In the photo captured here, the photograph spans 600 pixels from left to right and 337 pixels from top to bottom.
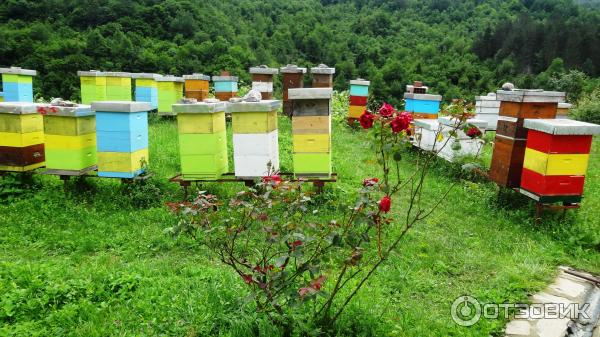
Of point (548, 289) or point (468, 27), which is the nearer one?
point (548, 289)

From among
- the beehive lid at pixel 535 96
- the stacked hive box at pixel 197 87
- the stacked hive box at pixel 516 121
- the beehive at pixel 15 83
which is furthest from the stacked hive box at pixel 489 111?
the beehive at pixel 15 83

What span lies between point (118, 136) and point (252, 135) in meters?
1.64

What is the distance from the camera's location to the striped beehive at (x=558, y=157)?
522cm

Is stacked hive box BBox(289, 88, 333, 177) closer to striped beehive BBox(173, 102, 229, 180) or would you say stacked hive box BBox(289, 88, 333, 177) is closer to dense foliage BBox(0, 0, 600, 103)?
striped beehive BBox(173, 102, 229, 180)

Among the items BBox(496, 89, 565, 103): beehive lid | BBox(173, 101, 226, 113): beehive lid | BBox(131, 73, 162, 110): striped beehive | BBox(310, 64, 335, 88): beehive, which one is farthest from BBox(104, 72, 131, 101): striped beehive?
BBox(496, 89, 565, 103): beehive lid

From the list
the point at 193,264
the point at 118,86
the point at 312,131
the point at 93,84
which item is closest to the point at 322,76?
the point at 118,86

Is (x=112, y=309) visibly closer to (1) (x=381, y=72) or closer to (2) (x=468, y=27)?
(1) (x=381, y=72)

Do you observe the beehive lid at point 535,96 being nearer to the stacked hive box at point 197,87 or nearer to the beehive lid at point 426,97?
the beehive lid at point 426,97

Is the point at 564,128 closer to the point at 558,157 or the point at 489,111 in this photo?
the point at 558,157

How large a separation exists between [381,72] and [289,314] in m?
25.9

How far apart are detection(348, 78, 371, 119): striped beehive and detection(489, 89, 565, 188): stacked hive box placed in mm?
5372

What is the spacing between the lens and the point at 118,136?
568cm

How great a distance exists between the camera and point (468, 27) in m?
43.1

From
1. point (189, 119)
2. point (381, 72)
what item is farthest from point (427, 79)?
point (189, 119)
